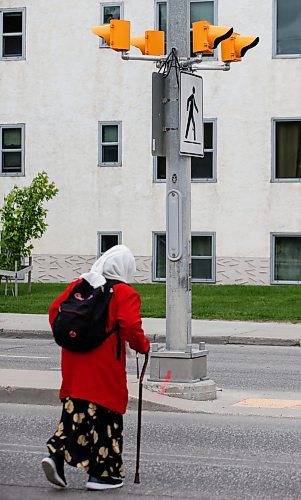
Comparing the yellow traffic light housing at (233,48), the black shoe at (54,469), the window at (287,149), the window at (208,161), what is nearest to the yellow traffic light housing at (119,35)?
the yellow traffic light housing at (233,48)

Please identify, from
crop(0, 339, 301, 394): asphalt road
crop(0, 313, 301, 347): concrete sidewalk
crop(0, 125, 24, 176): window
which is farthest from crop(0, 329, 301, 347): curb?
crop(0, 125, 24, 176): window

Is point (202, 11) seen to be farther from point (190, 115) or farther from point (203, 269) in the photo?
point (190, 115)

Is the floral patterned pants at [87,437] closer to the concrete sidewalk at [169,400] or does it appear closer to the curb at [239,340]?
the concrete sidewalk at [169,400]

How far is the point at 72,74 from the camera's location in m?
33.3

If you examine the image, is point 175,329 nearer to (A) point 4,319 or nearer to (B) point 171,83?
(B) point 171,83

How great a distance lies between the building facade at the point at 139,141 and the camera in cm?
3162

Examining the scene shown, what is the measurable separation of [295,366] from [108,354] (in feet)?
29.2

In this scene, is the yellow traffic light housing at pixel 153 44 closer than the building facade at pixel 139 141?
Yes

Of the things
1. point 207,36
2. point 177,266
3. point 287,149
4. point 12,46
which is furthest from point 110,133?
point 177,266

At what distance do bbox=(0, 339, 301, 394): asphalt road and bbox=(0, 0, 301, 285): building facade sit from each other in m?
12.3

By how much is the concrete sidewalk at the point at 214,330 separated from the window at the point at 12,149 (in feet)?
35.8

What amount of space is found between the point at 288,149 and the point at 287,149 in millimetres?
30

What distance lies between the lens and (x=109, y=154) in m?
33.2

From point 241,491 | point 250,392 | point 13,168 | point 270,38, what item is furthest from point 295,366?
point 13,168
